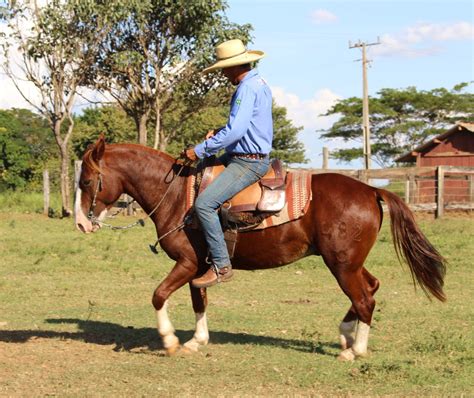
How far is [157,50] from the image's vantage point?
95.5 feet

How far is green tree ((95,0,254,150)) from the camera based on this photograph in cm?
2802

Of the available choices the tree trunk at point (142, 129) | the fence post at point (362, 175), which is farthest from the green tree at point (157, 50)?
the fence post at point (362, 175)

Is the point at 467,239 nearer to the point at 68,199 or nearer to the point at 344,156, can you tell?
the point at 68,199

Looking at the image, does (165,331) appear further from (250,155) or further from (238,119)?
(238,119)

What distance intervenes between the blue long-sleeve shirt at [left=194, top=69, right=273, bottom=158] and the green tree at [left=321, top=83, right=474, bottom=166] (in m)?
49.1

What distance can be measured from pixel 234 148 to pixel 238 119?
383mm

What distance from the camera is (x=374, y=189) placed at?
7.41m

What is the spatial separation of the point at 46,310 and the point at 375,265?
618 centimetres

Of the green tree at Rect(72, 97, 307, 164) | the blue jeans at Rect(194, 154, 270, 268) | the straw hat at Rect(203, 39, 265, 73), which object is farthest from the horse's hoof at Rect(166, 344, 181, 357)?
the green tree at Rect(72, 97, 307, 164)

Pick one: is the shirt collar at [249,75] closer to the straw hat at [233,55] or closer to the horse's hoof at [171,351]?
the straw hat at [233,55]

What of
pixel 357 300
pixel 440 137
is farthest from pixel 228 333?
pixel 440 137

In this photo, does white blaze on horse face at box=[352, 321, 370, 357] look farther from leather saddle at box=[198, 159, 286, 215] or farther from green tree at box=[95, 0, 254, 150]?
green tree at box=[95, 0, 254, 150]

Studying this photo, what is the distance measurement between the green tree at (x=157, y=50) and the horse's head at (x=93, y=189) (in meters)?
21.0

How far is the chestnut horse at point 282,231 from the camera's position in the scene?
7.16 m
